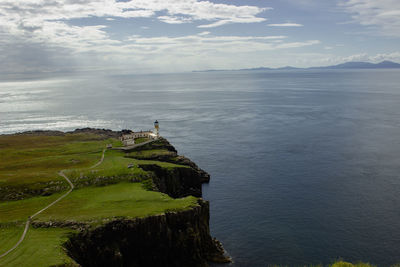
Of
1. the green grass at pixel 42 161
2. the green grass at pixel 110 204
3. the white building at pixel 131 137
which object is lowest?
the green grass at pixel 110 204

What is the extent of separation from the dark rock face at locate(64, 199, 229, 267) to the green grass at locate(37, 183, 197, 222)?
5.88 feet

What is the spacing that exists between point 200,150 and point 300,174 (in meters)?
41.3

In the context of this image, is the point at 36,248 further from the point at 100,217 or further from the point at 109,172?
the point at 109,172

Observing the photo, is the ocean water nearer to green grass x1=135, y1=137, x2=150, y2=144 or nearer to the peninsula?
the peninsula

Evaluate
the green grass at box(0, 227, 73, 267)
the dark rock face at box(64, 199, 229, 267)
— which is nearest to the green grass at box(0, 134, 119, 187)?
the green grass at box(0, 227, 73, 267)

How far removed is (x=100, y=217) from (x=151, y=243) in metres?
A: 8.73

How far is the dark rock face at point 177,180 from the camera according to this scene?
79938 millimetres

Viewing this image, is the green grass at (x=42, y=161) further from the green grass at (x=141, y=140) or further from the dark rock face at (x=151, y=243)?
the dark rock face at (x=151, y=243)

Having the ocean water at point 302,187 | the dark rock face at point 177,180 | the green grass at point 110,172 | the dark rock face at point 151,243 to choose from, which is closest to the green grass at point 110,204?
the dark rock face at point 151,243

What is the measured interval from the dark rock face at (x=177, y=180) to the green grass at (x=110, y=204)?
Answer: 1363cm

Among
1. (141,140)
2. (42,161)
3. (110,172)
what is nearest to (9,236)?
(110,172)

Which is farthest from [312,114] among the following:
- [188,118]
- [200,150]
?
[200,150]

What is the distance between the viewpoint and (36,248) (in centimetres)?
4294

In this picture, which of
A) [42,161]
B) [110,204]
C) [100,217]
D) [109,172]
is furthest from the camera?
[42,161]
